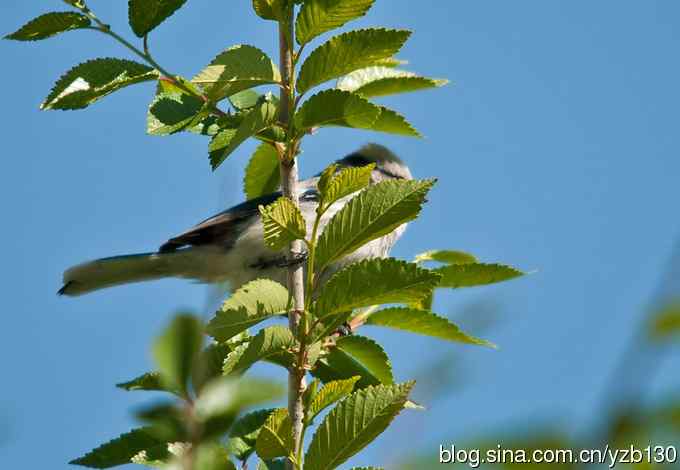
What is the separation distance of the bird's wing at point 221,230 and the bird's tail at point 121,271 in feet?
0.20

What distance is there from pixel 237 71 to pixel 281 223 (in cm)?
42

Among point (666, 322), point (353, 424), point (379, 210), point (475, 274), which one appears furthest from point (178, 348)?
point (475, 274)

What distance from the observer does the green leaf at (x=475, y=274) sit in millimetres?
2342

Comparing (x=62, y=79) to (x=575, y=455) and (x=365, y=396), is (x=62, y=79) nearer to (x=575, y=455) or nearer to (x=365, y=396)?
(x=365, y=396)

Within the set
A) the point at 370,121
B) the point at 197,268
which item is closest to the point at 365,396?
the point at 370,121

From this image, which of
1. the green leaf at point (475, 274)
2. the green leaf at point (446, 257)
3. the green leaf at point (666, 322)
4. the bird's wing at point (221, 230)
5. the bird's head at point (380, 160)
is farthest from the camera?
the bird's head at point (380, 160)

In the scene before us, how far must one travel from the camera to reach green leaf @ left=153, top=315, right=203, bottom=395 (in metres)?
0.62

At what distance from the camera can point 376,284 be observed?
1815mm

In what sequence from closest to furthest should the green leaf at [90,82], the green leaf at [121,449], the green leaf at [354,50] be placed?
1. the green leaf at [121,449]
2. the green leaf at [354,50]
3. the green leaf at [90,82]

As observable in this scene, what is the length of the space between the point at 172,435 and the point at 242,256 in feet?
11.5

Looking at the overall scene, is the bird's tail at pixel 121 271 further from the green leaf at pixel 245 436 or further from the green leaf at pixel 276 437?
the green leaf at pixel 276 437

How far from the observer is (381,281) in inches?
71.3

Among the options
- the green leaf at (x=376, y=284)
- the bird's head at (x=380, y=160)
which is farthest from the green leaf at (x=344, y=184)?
the bird's head at (x=380, y=160)

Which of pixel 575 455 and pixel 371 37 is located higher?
pixel 371 37
